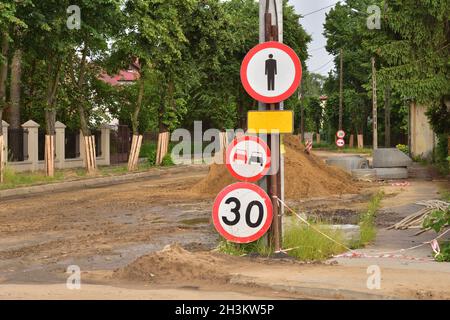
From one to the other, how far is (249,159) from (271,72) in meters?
1.19

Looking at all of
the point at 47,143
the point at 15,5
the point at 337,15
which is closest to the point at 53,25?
the point at 15,5

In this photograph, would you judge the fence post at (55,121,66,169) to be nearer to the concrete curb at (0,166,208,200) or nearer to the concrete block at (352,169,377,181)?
the concrete curb at (0,166,208,200)

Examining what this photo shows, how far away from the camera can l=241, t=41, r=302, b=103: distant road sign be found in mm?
9414

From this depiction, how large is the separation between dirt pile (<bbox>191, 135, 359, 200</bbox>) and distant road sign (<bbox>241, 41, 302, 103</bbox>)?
38.0 feet

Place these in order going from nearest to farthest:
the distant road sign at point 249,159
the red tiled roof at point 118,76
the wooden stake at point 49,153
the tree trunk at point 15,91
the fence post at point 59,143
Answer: the distant road sign at point 249,159, the wooden stake at point 49,153, the tree trunk at point 15,91, the fence post at point 59,143, the red tiled roof at point 118,76

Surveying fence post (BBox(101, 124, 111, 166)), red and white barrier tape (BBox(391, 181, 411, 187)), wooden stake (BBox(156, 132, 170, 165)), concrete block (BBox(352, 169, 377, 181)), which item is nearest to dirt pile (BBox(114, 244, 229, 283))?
red and white barrier tape (BBox(391, 181, 411, 187))

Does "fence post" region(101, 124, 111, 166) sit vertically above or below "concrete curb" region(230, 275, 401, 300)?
above

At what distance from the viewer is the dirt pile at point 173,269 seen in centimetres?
858

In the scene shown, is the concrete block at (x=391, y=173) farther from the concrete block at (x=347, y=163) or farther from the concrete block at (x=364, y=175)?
the concrete block at (x=347, y=163)

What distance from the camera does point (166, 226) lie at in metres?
14.6

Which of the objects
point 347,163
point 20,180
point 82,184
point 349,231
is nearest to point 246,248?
point 349,231

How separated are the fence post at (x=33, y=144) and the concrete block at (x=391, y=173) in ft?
50.5

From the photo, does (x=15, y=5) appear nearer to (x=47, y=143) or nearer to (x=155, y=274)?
(x=47, y=143)

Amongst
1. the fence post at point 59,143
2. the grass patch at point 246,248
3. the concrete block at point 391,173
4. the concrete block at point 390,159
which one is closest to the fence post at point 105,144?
the fence post at point 59,143
